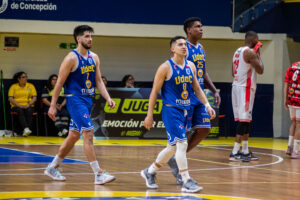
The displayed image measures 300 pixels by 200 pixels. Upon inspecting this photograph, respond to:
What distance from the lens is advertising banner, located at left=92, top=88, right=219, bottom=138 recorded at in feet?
53.9

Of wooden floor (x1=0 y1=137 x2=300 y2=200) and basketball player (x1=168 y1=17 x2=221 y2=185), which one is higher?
basketball player (x1=168 y1=17 x2=221 y2=185)

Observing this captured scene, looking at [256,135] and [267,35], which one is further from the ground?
[267,35]

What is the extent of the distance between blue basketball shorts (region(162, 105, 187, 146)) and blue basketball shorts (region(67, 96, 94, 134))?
1057 mm

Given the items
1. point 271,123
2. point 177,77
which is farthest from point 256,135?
point 177,77

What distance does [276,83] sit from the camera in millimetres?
18750

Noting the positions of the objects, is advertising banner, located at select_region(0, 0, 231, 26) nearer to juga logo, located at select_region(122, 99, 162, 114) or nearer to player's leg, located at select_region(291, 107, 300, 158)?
juga logo, located at select_region(122, 99, 162, 114)

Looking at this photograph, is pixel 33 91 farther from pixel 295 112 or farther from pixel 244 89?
pixel 295 112

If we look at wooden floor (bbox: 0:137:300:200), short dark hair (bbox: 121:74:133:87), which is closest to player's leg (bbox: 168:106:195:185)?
wooden floor (bbox: 0:137:300:200)

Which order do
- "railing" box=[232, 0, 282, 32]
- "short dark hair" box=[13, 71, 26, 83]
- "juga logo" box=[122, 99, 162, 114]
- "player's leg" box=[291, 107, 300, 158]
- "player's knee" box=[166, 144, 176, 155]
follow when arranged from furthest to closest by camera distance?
1. "railing" box=[232, 0, 282, 32]
2. "short dark hair" box=[13, 71, 26, 83]
3. "juga logo" box=[122, 99, 162, 114]
4. "player's leg" box=[291, 107, 300, 158]
5. "player's knee" box=[166, 144, 176, 155]

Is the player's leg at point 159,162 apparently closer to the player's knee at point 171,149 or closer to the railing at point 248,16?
the player's knee at point 171,149

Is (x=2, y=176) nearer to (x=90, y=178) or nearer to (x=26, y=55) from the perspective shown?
(x=90, y=178)

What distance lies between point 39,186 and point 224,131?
11.1 metres

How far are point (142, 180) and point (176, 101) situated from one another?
1402mm

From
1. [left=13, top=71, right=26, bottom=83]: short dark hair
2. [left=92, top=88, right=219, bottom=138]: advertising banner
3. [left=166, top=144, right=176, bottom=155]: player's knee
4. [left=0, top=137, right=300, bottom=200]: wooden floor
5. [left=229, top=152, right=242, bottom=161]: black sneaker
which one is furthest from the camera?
[left=13, top=71, right=26, bottom=83]: short dark hair
